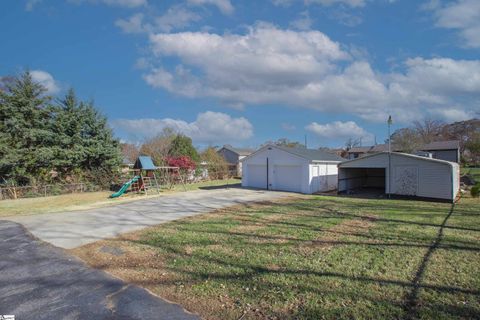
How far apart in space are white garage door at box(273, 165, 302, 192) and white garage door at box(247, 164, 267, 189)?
940mm

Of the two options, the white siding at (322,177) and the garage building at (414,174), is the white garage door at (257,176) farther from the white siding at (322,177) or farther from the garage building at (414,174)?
the garage building at (414,174)

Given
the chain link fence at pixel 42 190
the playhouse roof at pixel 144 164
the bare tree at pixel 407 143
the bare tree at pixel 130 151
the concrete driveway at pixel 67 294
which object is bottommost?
the concrete driveway at pixel 67 294

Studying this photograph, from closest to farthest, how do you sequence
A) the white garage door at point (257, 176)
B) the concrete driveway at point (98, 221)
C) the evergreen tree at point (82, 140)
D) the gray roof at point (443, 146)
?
the concrete driveway at point (98, 221), the evergreen tree at point (82, 140), the white garage door at point (257, 176), the gray roof at point (443, 146)

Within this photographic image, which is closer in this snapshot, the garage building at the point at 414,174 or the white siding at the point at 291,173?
the garage building at the point at 414,174

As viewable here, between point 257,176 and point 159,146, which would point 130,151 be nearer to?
point 159,146

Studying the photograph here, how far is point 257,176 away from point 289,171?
277cm

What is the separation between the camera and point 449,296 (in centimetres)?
379

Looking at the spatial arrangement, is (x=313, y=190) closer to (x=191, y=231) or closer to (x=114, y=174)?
(x=191, y=231)

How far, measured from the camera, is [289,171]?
62.6ft

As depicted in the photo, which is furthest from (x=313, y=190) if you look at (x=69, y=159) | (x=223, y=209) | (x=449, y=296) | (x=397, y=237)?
(x=69, y=159)

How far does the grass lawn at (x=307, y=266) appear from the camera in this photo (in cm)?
360

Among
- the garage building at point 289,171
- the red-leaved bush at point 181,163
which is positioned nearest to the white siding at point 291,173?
the garage building at point 289,171

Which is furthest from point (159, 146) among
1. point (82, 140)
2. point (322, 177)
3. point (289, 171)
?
point (322, 177)

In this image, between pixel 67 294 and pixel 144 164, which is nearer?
pixel 67 294
